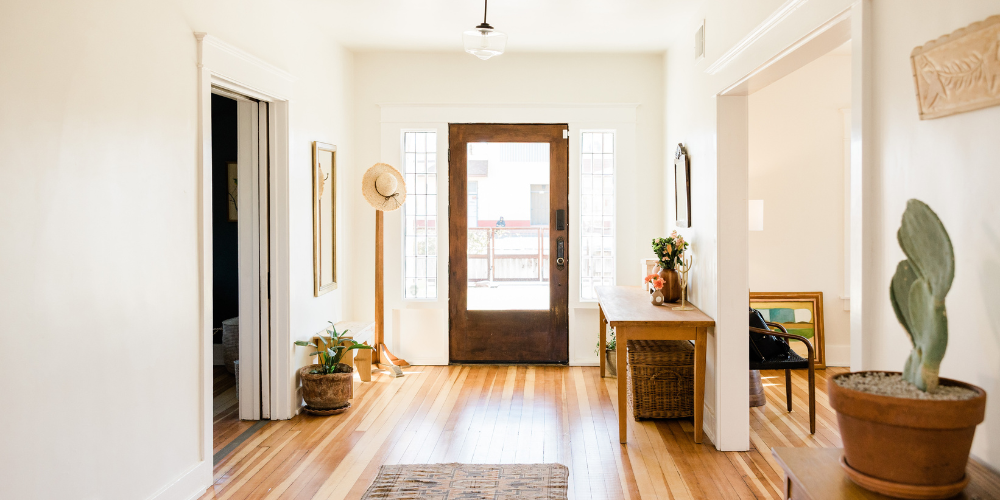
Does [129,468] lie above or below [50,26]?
below

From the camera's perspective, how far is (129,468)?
2.69 m

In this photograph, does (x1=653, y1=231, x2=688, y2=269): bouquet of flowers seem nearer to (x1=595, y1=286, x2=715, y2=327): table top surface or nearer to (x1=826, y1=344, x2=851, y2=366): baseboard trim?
(x1=595, y1=286, x2=715, y2=327): table top surface

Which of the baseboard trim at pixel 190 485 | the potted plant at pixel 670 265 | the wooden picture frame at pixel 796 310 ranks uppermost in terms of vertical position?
the potted plant at pixel 670 265

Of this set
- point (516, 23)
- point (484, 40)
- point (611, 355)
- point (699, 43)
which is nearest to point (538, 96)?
point (516, 23)

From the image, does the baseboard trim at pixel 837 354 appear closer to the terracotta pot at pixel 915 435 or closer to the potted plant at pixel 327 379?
the potted plant at pixel 327 379

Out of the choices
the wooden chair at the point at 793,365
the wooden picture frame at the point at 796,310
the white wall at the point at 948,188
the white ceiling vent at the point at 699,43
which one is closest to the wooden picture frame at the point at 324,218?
the white ceiling vent at the point at 699,43

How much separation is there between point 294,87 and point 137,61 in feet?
5.87

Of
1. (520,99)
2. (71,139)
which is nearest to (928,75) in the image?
(71,139)

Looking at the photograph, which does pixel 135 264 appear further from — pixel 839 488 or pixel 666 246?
pixel 666 246

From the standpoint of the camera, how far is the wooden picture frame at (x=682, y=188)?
4543 millimetres

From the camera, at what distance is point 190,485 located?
3.10 m

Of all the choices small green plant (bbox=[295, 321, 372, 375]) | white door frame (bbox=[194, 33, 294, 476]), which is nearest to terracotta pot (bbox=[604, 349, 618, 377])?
small green plant (bbox=[295, 321, 372, 375])

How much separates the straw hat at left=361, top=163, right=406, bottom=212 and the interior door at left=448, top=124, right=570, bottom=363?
2.21ft

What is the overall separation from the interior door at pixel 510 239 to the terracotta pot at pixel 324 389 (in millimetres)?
1600
